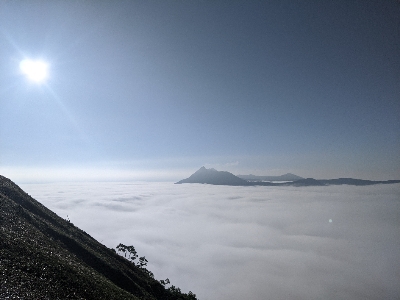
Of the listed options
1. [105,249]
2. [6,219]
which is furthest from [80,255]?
[6,219]

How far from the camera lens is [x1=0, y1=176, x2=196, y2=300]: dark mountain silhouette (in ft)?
87.8

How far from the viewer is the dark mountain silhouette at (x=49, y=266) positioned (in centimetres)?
2675

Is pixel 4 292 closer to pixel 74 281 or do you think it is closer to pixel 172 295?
pixel 74 281

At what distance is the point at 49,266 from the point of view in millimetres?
32719

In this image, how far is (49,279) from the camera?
29.8m

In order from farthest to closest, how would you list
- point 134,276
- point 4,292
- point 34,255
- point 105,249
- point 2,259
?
point 105,249 → point 134,276 → point 34,255 → point 2,259 → point 4,292

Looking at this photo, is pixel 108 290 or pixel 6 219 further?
pixel 6 219

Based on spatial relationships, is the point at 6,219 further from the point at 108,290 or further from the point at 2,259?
the point at 108,290

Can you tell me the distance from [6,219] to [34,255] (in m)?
17.5

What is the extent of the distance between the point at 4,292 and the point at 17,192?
54682mm

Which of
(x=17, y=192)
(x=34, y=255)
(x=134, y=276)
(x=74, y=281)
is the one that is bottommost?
(x=134, y=276)

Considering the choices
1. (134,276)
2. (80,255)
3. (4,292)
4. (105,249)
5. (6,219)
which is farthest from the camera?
(105,249)

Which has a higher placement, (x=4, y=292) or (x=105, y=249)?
(x=4, y=292)

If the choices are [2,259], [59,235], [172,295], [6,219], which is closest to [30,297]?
[2,259]
